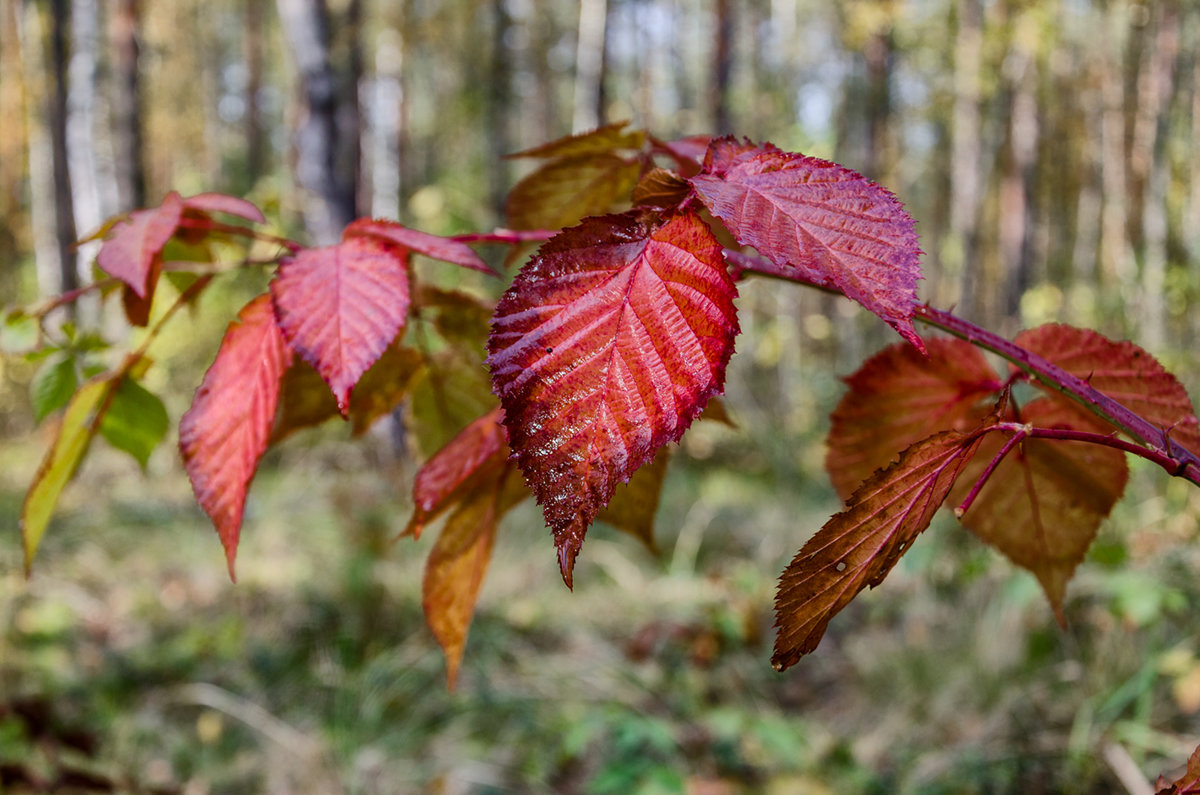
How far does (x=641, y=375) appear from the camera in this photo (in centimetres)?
26

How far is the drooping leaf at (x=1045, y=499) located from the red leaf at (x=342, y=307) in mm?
303

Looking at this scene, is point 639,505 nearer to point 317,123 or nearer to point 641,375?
point 641,375

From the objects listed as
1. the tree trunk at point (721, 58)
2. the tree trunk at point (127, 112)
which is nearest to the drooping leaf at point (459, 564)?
the tree trunk at point (721, 58)

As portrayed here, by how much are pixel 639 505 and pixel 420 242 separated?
0.20m

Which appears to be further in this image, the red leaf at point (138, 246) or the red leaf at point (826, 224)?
the red leaf at point (138, 246)

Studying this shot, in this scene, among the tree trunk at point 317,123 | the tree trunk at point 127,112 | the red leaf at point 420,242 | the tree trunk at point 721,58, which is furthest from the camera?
the tree trunk at point 721,58

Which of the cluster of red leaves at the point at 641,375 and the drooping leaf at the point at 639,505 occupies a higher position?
the cluster of red leaves at the point at 641,375

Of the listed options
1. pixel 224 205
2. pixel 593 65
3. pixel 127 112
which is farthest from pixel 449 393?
pixel 127 112

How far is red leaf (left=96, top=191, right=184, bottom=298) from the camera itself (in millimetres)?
366

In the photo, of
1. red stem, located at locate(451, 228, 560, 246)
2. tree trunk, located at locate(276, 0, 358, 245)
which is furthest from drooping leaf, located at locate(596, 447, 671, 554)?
tree trunk, located at locate(276, 0, 358, 245)

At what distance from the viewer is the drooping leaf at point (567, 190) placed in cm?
50

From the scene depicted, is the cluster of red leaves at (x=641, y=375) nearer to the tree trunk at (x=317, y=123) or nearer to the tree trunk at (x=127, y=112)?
the tree trunk at (x=317, y=123)

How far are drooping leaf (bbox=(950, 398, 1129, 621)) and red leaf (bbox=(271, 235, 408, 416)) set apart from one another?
11.9 inches

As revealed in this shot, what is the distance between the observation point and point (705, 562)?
3.78 meters
